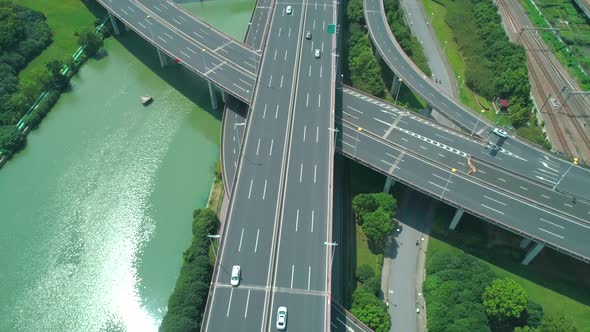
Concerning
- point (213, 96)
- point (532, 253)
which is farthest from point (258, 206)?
point (532, 253)

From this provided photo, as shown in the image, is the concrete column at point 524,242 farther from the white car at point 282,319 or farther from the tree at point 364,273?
the white car at point 282,319

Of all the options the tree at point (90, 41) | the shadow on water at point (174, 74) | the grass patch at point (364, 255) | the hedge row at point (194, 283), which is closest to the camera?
the hedge row at point (194, 283)

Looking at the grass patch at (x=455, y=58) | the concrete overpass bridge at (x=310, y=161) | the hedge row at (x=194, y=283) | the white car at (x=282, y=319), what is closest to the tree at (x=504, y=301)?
the concrete overpass bridge at (x=310, y=161)

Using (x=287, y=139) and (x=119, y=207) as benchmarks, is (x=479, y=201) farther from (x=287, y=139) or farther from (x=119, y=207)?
(x=119, y=207)

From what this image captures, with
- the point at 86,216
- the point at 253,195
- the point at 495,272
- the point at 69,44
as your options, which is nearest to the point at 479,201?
the point at 495,272

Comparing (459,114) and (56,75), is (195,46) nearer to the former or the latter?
(56,75)

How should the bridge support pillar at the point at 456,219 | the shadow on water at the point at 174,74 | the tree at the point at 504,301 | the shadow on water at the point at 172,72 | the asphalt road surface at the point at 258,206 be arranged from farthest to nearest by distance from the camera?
1. the shadow on water at the point at 174,74
2. the shadow on water at the point at 172,72
3. the bridge support pillar at the point at 456,219
4. the tree at the point at 504,301
5. the asphalt road surface at the point at 258,206
